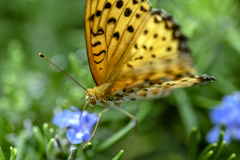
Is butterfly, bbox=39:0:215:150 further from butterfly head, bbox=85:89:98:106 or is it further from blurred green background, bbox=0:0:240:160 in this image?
blurred green background, bbox=0:0:240:160

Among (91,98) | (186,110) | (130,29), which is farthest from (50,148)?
(186,110)

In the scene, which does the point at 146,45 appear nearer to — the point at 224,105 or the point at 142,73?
the point at 142,73

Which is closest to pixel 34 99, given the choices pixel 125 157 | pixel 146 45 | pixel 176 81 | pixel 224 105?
pixel 125 157

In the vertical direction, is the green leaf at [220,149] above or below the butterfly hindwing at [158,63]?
below

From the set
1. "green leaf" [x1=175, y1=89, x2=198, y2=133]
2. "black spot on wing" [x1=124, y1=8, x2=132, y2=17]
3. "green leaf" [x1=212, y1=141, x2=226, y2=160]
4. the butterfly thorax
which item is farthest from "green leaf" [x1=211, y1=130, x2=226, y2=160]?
"black spot on wing" [x1=124, y1=8, x2=132, y2=17]

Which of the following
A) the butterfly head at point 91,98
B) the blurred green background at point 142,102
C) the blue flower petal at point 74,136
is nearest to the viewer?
the blue flower petal at point 74,136

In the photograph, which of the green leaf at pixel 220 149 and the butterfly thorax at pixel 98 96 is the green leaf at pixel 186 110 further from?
the butterfly thorax at pixel 98 96

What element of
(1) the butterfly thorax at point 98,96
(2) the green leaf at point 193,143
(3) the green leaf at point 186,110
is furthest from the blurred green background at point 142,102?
(2) the green leaf at point 193,143

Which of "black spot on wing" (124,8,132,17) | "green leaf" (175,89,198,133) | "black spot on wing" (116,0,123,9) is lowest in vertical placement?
"green leaf" (175,89,198,133)
